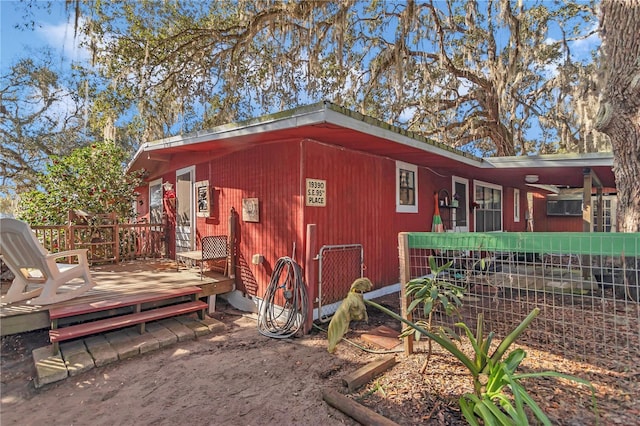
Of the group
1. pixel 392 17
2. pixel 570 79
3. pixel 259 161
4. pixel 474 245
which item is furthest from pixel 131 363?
pixel 570 79

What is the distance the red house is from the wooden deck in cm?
51

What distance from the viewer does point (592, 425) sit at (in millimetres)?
1906

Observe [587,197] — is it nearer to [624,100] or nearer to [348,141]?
[624,100]

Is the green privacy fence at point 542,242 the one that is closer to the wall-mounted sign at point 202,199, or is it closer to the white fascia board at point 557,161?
the wall-mounted sign at point 202,199

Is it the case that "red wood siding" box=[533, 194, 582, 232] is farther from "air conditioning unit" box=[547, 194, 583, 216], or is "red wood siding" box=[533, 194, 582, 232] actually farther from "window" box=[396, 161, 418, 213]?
"window" box=[396, 161, 418, 213]

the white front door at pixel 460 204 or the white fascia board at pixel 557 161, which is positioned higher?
the white fascia board at pixel 557 161

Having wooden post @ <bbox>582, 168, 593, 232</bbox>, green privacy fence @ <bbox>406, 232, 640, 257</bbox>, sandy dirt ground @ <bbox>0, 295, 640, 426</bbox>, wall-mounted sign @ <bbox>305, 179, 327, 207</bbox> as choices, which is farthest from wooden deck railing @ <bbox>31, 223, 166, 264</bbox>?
wooden post @ <bbox>582, 168, 593, 232</bbox>

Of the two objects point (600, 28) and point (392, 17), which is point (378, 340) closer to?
point (600, 28)

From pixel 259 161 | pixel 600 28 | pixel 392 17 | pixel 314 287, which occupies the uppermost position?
pixel 392 17

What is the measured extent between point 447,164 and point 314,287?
13.0ft

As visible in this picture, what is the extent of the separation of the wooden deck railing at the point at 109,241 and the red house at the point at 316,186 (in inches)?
16.7

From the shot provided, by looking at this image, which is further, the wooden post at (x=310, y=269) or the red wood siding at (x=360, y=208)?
the red wood siding at (x=360, y=208)

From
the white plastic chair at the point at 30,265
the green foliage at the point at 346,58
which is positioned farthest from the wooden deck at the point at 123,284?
the green foliage at the point at 346,58

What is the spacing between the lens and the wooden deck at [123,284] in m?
3.24
